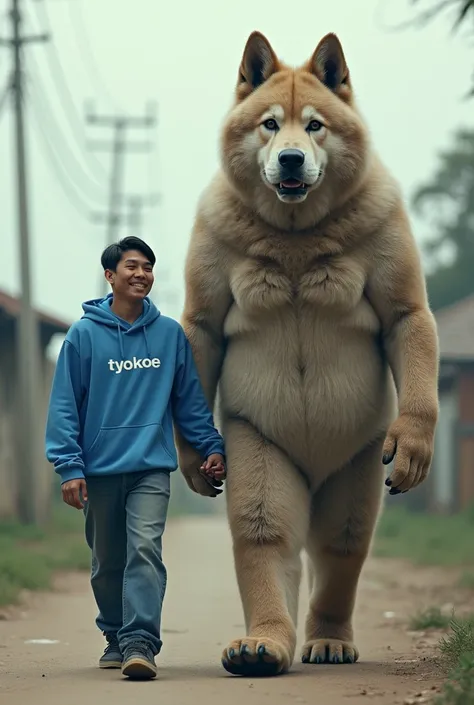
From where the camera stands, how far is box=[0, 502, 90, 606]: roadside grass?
11023 mm

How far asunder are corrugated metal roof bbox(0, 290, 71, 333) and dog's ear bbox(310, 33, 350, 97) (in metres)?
13.5

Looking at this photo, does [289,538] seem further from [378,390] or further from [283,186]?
[283,186]

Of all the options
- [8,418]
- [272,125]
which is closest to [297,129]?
[272,125]

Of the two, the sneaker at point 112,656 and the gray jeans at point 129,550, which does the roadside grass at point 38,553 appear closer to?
the sneaker at point 112,656

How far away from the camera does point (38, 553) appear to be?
46.8 ft

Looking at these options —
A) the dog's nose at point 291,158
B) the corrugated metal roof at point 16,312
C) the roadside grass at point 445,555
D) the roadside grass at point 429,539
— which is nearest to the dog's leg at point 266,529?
the roadside grass at point 445,555

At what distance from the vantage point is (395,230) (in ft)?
20.5

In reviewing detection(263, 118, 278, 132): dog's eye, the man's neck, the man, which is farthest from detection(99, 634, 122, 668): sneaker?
detection(263, 118, 278, 132): dog's eye

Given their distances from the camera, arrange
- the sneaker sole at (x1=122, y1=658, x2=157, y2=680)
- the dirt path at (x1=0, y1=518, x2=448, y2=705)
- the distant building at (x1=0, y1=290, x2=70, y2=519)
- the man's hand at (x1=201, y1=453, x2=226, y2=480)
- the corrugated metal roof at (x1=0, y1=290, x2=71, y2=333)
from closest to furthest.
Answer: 1. the dirt path at (x1=0, y1=518, x2=448, y2=705)
2. the sneaker sole at (x1=122, y1=658, x2=157, y2=680)
3. the man's hand at (x1=201, y1=453, x2=226, y2=480)
4. the corrugated metal roof at (x1=0, y1=290, x2=71, y2=333)
5. the distant building at (x1=0, y1=290, x2=70, y2=519)

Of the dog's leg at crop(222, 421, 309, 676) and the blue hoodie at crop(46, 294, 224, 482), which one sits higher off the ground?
the blue hoodie at crop(46, 294, 224, 482)

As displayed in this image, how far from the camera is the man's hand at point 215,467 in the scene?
6203 mm

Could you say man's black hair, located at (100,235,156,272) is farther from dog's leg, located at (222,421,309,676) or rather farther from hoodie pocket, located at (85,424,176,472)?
dog's leg, located at (222,421,309,676)

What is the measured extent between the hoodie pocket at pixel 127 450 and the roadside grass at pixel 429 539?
746cm

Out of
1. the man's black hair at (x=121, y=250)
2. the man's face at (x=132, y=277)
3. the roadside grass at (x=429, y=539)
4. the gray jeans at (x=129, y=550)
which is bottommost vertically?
the roadside grass at (x=429, y=539)
